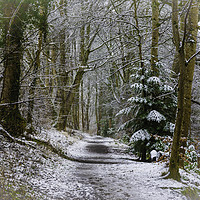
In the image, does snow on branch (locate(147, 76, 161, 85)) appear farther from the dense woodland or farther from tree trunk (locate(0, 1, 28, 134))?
tree trunk (locate(0, 1, 28, 134))

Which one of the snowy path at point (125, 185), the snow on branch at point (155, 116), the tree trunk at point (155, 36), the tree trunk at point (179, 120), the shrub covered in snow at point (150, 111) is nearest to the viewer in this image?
the snowy path at point (125, 185)

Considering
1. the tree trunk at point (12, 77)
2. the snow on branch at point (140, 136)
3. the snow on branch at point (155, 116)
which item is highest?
the tree trunk at point (12, 77)

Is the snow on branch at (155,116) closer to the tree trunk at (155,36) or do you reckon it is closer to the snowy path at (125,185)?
the tree trunk at (155,36)

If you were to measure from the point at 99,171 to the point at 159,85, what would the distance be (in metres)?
4.46

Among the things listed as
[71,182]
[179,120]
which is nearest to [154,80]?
[179,120]

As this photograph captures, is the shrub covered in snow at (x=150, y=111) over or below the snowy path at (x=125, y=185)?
over

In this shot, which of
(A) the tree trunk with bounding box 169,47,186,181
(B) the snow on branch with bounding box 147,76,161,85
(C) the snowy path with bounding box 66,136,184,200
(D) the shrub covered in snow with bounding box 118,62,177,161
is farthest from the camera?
(B) the snow on branch with bounding box 147,76,161,85

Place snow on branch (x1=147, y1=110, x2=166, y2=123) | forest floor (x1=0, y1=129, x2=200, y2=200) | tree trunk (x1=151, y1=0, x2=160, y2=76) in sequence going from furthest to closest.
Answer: tree trunk (x1=151, y1=0, x2=160, y2=76), snow on branch (x1=147, y1=110, x2=166, y2=123), forest floor (x1=0, y1=129, x2=200, y2=200)

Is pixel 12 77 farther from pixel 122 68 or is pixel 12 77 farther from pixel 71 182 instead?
pixel 122 68

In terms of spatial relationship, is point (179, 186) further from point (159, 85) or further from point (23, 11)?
point (23, 11)

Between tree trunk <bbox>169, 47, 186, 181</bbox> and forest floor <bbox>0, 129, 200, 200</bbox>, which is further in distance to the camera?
tree trunk <bbox>169, 47, 186, 181</bbox>

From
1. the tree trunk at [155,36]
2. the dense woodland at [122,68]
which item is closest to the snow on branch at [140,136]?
the dense woodland at [122,68]

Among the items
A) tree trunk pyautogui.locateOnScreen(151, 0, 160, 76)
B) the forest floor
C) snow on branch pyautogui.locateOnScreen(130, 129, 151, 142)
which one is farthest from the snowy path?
tree trunk pyautogui.locateOnScreen(151, 0, 160, 76)

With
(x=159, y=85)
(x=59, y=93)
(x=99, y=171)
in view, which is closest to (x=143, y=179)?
(x=99, y=171)
